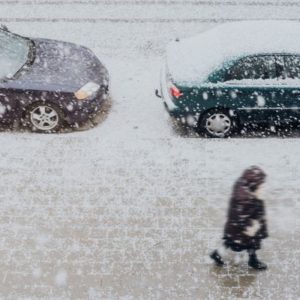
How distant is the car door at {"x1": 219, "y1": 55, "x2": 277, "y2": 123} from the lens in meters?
9.81

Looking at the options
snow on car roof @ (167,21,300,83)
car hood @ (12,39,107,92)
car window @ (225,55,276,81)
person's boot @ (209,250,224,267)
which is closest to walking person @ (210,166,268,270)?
person's boot @ (209,250,224,267)

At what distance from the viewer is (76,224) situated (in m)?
8.27

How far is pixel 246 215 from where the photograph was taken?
276 inches

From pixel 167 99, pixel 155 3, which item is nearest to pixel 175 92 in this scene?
pixel 167 99

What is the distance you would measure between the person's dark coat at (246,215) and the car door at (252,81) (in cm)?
309

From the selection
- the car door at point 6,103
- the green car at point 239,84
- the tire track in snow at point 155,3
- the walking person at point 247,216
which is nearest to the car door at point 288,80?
the green car at point 239,84

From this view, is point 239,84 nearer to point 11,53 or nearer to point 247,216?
point 247,216

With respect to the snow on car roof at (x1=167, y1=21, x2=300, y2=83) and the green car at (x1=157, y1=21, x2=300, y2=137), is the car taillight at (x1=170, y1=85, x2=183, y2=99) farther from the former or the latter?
the snow on car roof at (x1=167, y1=21, x2=300, y2=83)

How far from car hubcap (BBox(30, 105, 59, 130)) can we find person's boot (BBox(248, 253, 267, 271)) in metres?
4.37

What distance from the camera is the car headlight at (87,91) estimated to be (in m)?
10.2

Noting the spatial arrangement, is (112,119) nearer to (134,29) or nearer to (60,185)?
(60,185)

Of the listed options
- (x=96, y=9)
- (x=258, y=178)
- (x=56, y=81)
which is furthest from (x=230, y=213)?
(x=96, y=9)

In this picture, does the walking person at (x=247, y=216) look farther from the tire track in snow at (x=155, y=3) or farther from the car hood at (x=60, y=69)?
the tire track in snow at (x=155, y=3)

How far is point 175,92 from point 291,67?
1.88 metres
